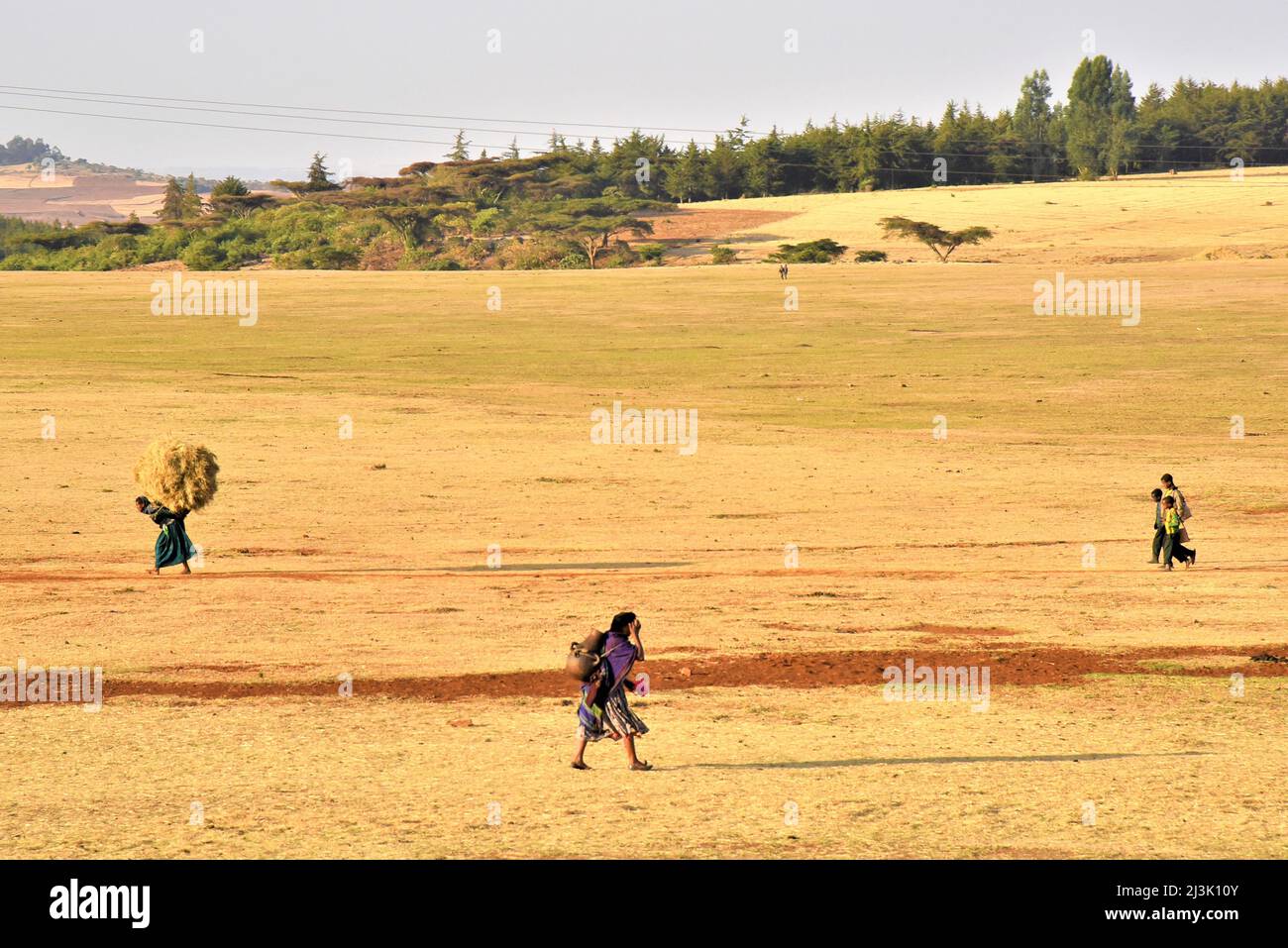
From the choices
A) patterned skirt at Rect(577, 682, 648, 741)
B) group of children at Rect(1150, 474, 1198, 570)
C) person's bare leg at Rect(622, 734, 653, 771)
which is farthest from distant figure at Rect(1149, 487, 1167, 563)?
patterned skirt at Rect(577, 682, 648, 741)

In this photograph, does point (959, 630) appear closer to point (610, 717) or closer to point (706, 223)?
point (610, 717)

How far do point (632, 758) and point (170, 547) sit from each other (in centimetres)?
1233

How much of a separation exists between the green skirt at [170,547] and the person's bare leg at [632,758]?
1201 centimetres

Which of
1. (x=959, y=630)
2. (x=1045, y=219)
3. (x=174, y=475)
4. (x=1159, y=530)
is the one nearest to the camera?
(x=959, y=630)

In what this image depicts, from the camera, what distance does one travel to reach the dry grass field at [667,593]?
12562 mm

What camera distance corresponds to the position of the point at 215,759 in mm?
14031

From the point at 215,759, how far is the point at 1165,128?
182577 millimetres

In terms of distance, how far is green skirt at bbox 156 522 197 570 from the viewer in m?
23.6

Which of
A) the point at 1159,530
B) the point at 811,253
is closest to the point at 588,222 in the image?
the point at 811,253

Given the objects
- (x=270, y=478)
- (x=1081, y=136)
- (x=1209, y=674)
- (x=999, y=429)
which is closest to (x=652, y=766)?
(x=1209, y=674)

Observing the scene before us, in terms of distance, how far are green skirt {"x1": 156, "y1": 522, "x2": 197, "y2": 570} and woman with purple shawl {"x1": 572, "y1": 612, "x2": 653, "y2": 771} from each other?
12066mm

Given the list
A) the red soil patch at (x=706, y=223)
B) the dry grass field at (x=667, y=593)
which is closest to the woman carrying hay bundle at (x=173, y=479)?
the dry grass field at (x=667, y=593)

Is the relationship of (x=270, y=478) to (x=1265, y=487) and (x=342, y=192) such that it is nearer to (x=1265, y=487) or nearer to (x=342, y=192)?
(x=1265, y=487)

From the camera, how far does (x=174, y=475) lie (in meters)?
23.0
